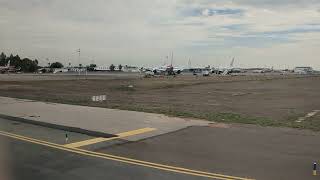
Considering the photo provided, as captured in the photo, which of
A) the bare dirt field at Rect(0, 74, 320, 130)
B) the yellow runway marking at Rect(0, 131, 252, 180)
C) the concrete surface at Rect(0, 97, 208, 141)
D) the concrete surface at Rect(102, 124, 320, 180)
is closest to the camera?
the yellow runway marking at Rect(0, 131, 252, 180)

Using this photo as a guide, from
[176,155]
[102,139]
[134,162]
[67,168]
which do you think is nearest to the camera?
[67,168]

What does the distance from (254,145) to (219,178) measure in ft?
11.4

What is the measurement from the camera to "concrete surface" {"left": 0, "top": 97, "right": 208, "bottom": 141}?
14.3 m

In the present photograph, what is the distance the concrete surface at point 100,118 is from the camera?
14349 millimetres

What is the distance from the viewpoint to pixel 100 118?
54.4ft

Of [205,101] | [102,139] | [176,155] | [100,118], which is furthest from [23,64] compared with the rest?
[176,155]

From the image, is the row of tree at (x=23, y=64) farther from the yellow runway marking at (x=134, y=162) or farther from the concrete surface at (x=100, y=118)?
the yellow runway marking at (x=134, y=162)

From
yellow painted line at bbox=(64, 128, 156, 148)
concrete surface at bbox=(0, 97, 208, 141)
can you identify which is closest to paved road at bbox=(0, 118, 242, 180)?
yellow painted line at bbox=(64, 128, 156, 148)

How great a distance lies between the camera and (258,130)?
1409 cm

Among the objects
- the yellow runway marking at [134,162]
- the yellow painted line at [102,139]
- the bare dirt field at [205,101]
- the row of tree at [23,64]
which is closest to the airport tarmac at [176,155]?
the yellow runway marking at [134,162]

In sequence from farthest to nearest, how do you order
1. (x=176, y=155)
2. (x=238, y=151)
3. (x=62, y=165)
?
(x=238, y=151), (x=176, y=155), (x=62, y=165)

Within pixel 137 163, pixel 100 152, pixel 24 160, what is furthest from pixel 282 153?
pixel 24 160

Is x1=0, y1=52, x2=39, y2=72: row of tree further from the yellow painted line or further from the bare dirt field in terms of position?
the yellow painted line

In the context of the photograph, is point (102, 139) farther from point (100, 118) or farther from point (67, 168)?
point (100, 118)
